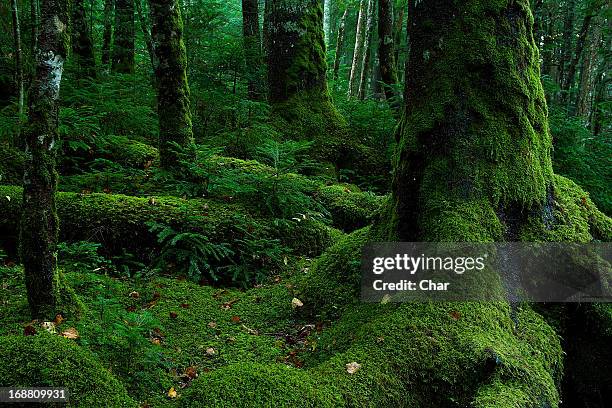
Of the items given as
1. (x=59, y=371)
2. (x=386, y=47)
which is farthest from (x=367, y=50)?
(x=59, y=371)

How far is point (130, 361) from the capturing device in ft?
10.4

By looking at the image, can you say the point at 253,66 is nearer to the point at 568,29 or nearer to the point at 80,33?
the point at 80,33

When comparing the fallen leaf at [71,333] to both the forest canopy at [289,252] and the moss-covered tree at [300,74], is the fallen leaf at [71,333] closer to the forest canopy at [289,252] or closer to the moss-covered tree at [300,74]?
the forest canopy at [289,252]

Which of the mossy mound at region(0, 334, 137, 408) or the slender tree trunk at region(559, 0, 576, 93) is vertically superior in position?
the slender tree trunk at region(559, 0, 576, 93)

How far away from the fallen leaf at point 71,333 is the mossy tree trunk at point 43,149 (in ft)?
1.33

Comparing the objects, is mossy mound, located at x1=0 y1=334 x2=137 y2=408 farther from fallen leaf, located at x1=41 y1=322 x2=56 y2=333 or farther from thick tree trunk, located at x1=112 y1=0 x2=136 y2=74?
thick tree trunk, located at x1=112 y1=0 x2=136 y2=74

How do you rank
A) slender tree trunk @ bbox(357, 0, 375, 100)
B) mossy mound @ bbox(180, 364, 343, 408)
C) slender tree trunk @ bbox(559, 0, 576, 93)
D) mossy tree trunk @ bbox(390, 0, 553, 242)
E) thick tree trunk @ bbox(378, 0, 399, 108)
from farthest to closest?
slender tree trunk @ bbox(357, 0, 375, 100), slender tree trunk @ bbox(559, 0, 576, 93), thick tree trunk @ bbox(378, 0, 399, 108), mossy tree trunk @ bbox(390, 0, 553, 242), mossy mound @ bbox(180, 364, 343, 408)

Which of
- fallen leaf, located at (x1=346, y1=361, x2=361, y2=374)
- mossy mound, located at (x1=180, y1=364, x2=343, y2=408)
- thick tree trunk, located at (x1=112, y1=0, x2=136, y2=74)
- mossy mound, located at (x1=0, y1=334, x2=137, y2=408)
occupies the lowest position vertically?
fallen leaf, located at (x1=346, y1=361, x2=361, y2=374)

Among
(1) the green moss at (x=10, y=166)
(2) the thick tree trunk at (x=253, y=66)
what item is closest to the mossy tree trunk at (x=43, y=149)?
(1) the green moss at (x=10, y=166)

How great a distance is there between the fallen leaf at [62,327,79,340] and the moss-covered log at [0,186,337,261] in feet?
6.33

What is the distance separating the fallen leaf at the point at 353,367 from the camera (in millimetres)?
2916

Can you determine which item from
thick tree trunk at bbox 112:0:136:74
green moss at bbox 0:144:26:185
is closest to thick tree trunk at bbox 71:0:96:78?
thick tree trunk at bbox 112:0:136:74

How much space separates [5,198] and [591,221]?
5930mm

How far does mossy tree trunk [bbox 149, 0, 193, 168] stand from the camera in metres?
6.39
